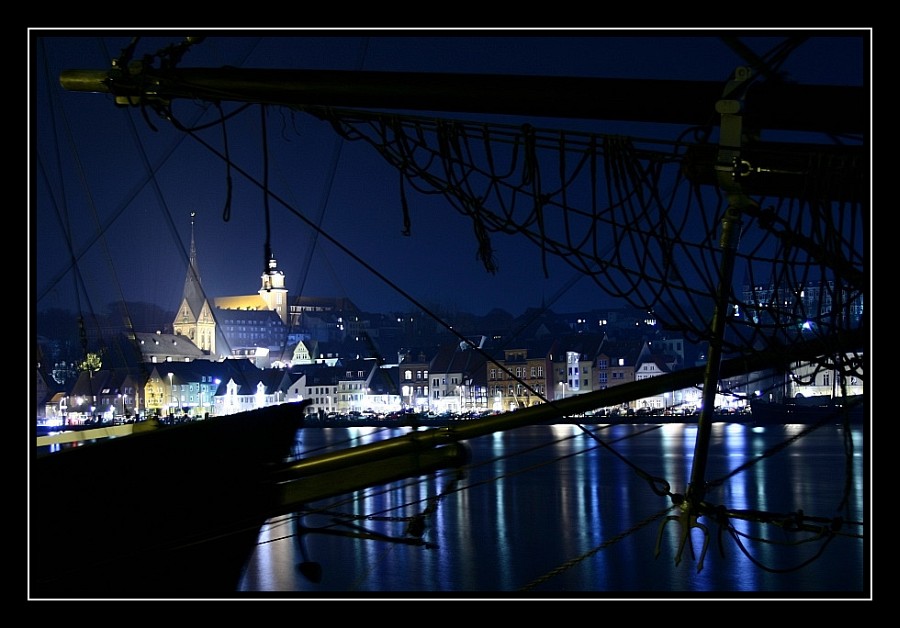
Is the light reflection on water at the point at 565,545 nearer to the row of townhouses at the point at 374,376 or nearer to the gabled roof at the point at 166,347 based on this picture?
the row of townhouses at the point at 374,376

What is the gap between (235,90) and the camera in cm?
451

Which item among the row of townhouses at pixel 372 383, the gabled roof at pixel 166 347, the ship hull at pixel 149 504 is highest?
the ship hull at pixel 149 504

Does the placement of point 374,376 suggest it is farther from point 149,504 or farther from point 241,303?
point 149,504

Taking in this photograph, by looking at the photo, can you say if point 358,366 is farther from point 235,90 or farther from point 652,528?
point 235,90

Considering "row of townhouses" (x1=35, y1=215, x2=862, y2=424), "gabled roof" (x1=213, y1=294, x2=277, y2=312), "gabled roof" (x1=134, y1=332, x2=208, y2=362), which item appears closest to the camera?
"row of townhouses" (x1=35, y1=215, x2=862, y2=424)

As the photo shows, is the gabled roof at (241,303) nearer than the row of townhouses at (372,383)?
No

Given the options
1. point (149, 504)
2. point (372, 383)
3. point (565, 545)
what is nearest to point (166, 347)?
point (372, 383)

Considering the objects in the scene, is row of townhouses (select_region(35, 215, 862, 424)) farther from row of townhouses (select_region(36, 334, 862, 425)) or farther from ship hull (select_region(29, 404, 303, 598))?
ship hull (select_region(29, 404, 303, 598))

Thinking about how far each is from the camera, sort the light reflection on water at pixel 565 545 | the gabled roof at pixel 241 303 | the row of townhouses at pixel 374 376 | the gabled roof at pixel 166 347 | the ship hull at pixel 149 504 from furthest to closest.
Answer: the gabled roof at pixel 241 303 → the gabled roof at pixel 166 347 → the row of townhouses at pixel 374 376 → the light reflection on water at pixel 565 545 → the ship hull at pixel 149 504

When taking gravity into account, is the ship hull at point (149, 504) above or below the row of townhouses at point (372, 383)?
above

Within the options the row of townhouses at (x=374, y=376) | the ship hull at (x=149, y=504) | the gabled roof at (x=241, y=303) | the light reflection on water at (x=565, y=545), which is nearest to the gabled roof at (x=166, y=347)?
the row of townhouses at (x=374, y=376)

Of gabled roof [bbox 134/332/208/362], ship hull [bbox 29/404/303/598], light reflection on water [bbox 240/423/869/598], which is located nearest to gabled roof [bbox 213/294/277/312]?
gabled roof [bbox 134/332/208/362]

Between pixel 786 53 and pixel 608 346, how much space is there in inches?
3320

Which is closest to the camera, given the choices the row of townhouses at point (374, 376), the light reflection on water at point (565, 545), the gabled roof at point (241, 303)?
the light reflection on water at point (565, 545)
